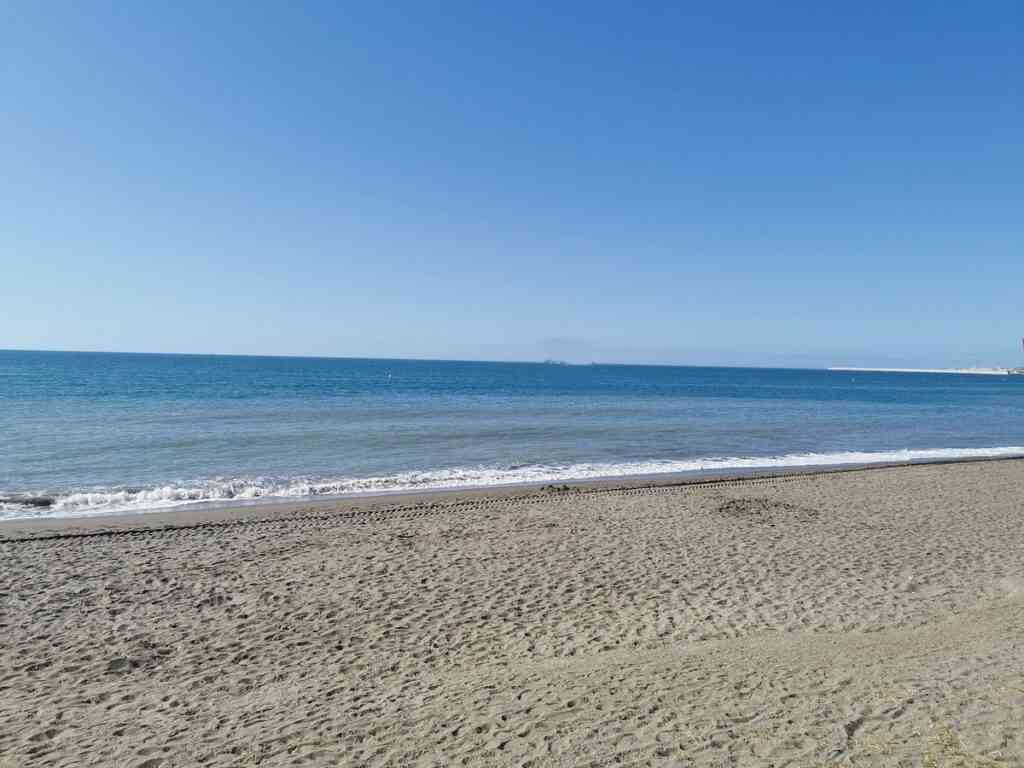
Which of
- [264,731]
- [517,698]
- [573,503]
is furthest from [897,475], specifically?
[264,731]

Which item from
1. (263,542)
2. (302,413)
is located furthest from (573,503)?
(302,413)

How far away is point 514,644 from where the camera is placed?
23.1 feet

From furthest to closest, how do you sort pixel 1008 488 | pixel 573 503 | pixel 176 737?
pixel 1008 488, pixel 573 503, pixel 176 737

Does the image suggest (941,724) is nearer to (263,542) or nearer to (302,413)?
(263,542)

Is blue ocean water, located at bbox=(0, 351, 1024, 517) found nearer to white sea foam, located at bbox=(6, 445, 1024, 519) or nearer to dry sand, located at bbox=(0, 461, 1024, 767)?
white sea foam, located at bbox=(6, 445, 1024, 519)

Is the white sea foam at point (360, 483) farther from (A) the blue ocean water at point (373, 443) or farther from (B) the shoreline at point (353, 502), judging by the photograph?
(B) the shoreline at point (353, 502)

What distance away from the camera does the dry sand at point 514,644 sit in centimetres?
510

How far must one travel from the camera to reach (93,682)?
20.4 feet

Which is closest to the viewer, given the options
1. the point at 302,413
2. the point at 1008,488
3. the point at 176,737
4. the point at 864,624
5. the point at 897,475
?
the point at 176,737

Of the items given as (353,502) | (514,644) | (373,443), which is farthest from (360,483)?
(514,644)

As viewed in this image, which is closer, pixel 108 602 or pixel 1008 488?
pixel 108 602

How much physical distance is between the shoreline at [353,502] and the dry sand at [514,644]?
0.34 metres

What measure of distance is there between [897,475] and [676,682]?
1687 cm

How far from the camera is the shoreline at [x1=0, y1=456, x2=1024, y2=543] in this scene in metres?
12.5
